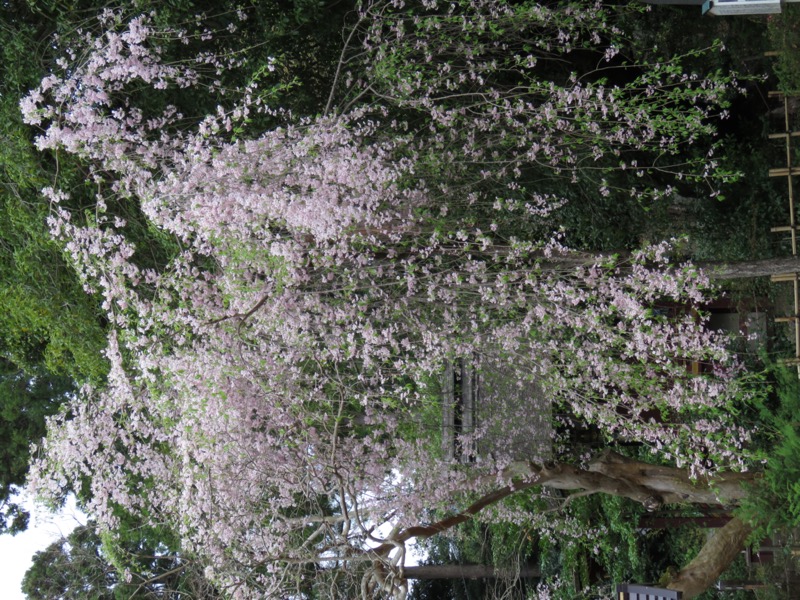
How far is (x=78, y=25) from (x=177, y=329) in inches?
114

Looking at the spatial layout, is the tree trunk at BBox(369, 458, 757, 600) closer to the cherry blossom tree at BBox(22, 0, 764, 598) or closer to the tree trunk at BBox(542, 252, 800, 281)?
the cherry blossom tree at BBox(22, 0, 764, 598)

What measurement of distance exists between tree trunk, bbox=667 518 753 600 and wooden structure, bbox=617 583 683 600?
2.81ft

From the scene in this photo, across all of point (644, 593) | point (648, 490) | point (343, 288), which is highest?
point (343, 288)

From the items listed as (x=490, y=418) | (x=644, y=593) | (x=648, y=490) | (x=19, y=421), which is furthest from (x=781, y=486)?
(x=19, y=421)

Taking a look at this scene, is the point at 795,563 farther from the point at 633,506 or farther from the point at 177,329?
the point at 177,329

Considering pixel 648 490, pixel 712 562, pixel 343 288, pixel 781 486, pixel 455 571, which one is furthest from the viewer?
pixel 455 571

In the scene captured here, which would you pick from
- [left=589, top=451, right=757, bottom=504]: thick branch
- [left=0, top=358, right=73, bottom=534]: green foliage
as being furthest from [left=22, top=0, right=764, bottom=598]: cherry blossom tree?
[left=0, top=358, right=73, bottom=534]: green foliage

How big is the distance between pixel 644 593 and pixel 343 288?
3.37 m

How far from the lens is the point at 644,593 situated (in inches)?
221

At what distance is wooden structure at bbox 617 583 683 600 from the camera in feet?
17.8

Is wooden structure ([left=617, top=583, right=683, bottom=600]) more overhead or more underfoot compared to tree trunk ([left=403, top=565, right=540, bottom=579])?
more overhead

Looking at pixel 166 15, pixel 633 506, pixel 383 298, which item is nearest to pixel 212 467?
pixel 383 298

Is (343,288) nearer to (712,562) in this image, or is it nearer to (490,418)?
(490,418)

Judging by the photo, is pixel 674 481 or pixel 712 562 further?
pixel 674 481
